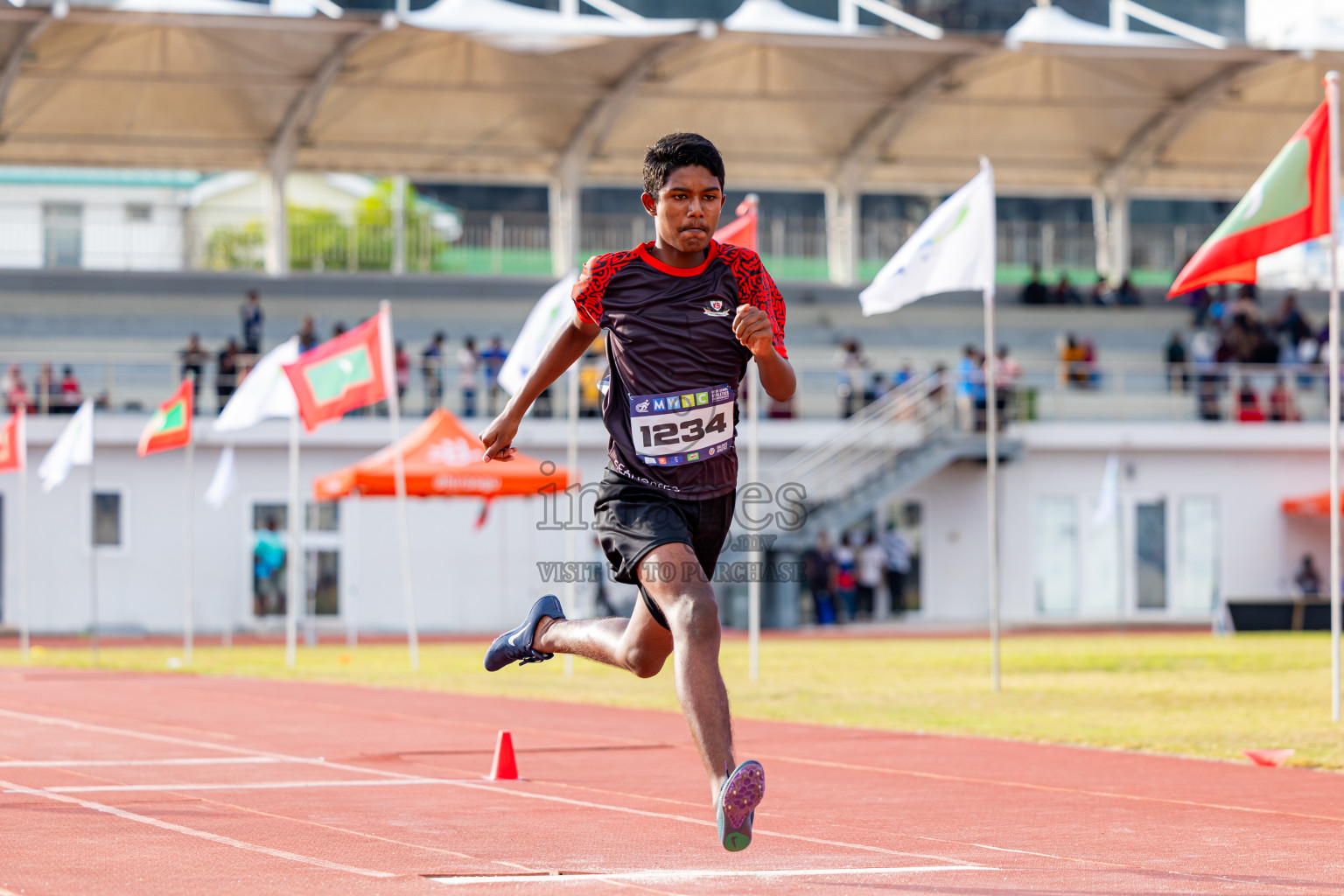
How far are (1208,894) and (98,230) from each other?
3756 cm

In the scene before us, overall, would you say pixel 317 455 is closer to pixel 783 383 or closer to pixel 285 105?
pixel 285 105

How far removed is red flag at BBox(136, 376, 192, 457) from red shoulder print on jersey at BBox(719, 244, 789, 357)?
59.3ft

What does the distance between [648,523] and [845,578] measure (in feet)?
93.7

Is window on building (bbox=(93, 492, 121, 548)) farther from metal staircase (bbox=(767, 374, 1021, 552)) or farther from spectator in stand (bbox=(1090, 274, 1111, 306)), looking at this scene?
spectator in stand (bbox=(1090, 274, 1111, 306))

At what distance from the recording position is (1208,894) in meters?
5.46

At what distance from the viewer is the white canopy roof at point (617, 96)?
3691 centimetres

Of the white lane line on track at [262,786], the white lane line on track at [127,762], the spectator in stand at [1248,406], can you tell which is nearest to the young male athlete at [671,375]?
the white lane line on track at [262,786]

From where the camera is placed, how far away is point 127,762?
31.5 ft

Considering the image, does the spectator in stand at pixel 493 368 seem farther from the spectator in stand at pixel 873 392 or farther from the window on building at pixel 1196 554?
the window on building at pixel 1196 554

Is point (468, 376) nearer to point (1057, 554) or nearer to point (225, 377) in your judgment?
point (225, 377)

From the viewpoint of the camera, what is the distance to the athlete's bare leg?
5.52 m

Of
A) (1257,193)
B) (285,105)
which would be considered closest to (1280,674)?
(1257,193)

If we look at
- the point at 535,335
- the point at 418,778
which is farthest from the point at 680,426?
the point at 535,335

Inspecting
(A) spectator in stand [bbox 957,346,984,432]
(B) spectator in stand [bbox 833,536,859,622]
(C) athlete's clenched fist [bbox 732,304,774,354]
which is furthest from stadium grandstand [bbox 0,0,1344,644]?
(C) athlete's clenched fist [bbox 732,304,774,354]
